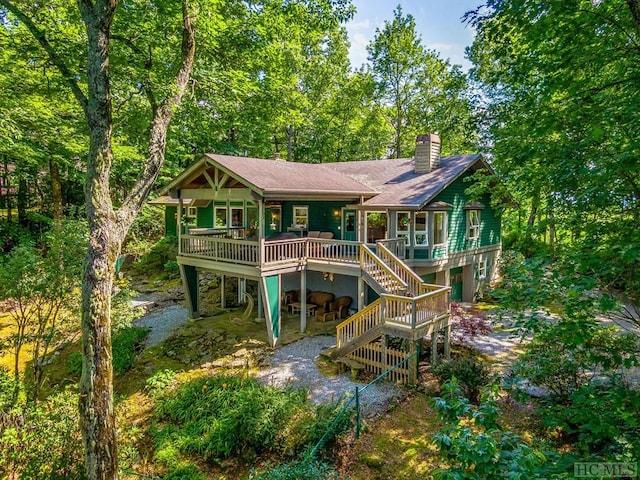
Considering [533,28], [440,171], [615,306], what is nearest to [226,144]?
[440,171]

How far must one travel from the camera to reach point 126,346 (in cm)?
1293

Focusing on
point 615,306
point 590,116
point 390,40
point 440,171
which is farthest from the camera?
point 390,40

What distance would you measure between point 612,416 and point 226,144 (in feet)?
92.4

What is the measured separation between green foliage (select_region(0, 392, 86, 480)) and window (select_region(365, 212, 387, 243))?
13918 millimetres

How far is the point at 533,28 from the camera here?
5.60 metres

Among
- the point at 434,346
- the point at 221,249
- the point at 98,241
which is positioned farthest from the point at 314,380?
the point at 98,241

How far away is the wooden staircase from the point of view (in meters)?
10.3

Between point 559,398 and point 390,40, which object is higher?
point 390,40

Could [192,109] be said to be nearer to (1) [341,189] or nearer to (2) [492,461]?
(1) [341,189]

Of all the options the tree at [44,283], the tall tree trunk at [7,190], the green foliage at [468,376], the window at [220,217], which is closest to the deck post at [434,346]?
the green foliage at [468,376]

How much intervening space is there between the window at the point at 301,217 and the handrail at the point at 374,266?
16.7 ft

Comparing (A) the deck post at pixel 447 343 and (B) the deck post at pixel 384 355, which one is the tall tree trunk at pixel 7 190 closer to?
(B) the deck post at pixel 384 355

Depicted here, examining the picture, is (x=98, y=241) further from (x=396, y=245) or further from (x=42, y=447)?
(x=396, y=245)

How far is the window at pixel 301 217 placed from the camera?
1722 centimetres
